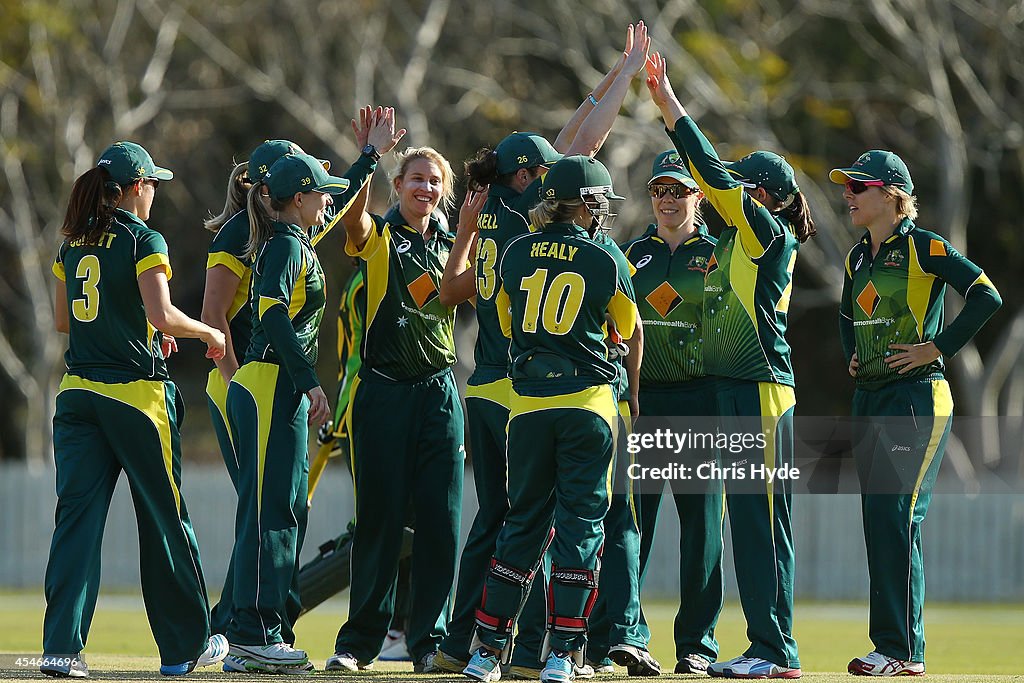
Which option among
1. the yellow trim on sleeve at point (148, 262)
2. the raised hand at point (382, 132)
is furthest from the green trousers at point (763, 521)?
the yellow trim on sleeve at point (148, 262)

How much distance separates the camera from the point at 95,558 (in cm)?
735

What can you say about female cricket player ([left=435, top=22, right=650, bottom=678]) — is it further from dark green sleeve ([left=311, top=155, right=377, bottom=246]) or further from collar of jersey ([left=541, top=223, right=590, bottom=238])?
dark green sleeve ([left=311, top=155, right=377, bottom=246])

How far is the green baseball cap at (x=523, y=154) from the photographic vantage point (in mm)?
7785

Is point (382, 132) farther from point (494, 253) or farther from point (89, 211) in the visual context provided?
point (89, 211)

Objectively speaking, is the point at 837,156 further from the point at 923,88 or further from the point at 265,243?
the point at 265,243

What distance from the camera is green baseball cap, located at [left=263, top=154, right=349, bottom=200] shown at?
770 centimetres

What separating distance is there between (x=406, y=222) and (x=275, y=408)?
1339 mm

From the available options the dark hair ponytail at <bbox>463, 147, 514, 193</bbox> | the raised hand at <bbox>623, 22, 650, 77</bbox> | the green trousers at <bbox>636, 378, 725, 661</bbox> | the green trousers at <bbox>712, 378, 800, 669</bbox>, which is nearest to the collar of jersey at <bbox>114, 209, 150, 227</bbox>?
the dark hair ponytail at <bbox>463, 147, 514, 193</bbox>

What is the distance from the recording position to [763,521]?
7766mm

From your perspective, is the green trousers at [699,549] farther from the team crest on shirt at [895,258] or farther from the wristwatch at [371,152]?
the wristwatch at [371,152]

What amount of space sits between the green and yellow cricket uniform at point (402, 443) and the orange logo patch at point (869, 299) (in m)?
2.40

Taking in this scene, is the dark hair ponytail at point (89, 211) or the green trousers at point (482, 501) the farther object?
the green trousers at point (482, 501)

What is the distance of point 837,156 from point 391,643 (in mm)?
17908

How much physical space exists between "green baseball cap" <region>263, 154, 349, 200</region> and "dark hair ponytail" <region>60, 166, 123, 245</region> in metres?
0.87
